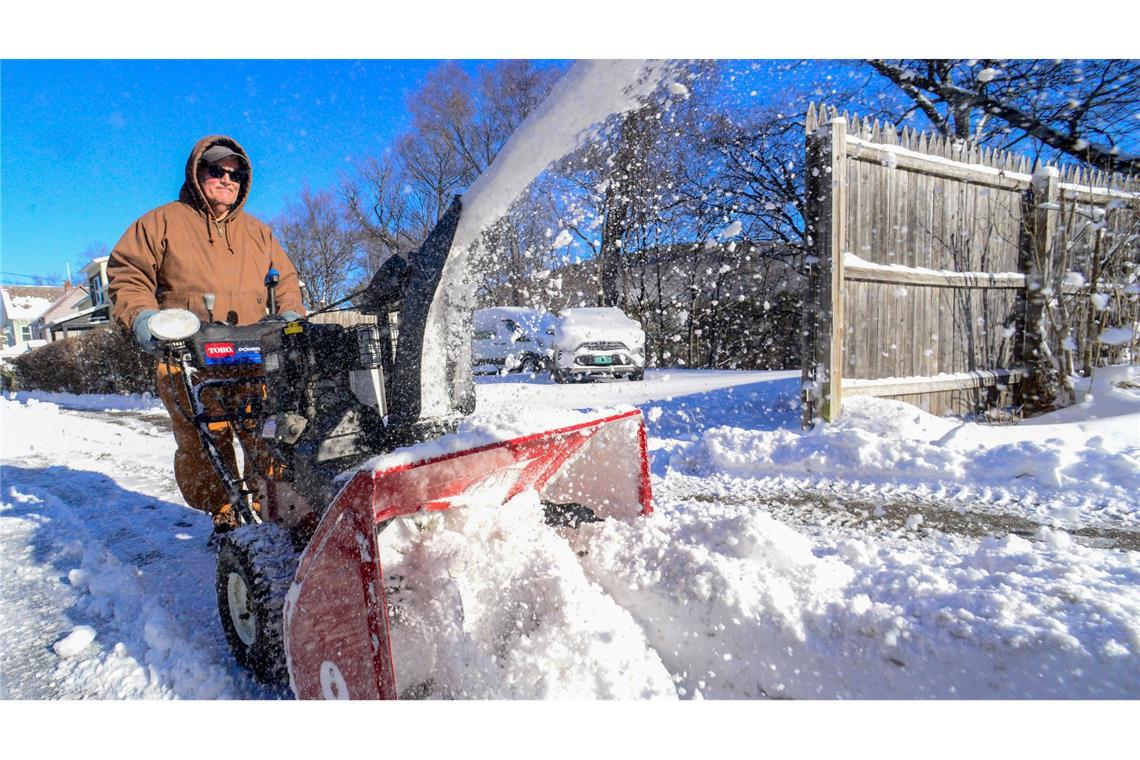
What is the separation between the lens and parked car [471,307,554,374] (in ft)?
35.9

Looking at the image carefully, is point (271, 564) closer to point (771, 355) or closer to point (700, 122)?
point (700, 122)

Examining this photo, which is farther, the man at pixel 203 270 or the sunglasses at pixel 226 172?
the sunglasses at pixel 226 172

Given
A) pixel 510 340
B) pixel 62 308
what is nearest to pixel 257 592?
pixel 510 340

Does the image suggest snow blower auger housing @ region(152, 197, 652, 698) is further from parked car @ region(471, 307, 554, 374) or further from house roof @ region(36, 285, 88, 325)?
house roof @ region(36, 285, 88, 325)

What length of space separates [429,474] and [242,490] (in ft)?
4.44

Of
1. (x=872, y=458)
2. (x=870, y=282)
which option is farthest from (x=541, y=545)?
(x=870, y=282)

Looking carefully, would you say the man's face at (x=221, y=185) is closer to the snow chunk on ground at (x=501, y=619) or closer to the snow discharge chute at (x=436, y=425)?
the snow discharge chute at (x=436, y=425)

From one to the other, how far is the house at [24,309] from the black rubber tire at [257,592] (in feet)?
46.2

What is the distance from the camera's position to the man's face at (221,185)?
2.76 meters

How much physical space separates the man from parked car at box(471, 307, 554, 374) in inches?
305

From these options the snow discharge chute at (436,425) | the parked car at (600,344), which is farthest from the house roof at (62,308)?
the snow discharge chute at (436,425)

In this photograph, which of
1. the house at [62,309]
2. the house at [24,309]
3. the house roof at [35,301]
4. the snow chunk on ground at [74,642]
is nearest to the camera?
the snow chunk on ground at [74,642]

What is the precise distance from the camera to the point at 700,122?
615cm

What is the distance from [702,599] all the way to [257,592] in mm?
1381
